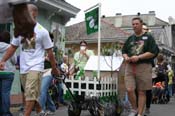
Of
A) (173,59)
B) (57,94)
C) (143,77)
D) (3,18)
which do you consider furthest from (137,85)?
(173,59)

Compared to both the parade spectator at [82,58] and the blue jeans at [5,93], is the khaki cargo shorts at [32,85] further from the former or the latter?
the parade spectator at [82,58]

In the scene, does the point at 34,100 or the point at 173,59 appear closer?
the point at 34,100

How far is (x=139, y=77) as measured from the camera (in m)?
7.73

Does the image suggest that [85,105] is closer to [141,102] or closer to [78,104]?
[78,104]

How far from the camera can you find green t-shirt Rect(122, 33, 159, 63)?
777cm

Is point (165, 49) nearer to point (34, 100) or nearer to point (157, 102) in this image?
point (157, 102)

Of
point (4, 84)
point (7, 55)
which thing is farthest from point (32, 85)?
point (4, 84)

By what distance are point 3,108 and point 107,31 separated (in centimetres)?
3200

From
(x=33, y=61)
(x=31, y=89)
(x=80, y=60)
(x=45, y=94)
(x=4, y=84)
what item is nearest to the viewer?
(x=31, y=89)

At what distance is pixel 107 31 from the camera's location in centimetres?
3931

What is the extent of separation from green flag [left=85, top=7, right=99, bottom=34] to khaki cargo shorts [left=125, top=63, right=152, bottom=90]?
2398 mm

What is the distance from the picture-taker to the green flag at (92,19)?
987 centimetres

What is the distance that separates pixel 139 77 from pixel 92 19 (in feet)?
8.81

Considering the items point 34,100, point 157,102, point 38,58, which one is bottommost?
point 157,102
